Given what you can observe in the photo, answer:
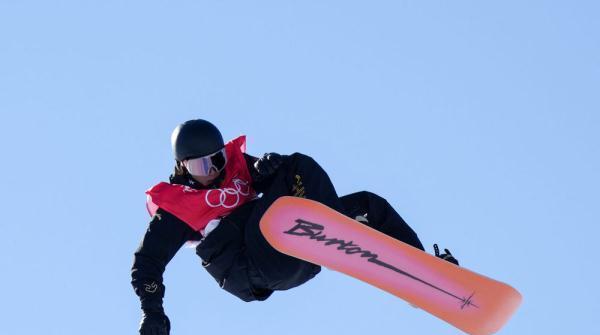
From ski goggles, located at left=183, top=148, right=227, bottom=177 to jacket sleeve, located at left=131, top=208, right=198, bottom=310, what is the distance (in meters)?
0.38

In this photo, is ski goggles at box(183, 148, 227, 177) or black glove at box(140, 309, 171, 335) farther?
ski goggles at box(183, 148, 227, 177)

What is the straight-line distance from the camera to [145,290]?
9180 millimetres

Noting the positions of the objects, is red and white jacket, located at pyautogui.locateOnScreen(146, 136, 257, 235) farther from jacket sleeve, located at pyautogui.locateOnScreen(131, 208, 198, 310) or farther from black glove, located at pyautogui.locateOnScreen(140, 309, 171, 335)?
black glove, located at pyautogui.locateOnScreen(140, 309, 171, 335)

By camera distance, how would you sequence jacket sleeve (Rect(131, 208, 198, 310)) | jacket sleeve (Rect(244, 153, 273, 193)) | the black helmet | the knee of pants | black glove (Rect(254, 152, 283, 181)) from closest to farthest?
jacket sleeve (Rect(131, 208, 198, 310))
black glove (Rect(254, 152, 283, 181))
the black helmet
jacket sleeve (Rect(244, 153, 273, 193))
the knee of pants

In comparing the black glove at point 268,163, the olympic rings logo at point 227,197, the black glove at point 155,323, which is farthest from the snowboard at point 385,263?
the black glove at point 155,323

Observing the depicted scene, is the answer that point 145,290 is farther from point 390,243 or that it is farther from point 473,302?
point 473,302

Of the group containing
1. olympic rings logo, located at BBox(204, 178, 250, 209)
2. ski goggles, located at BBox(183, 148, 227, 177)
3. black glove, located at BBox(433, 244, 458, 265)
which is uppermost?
ski goggles, located at BBox(183, 148, 227, 177)

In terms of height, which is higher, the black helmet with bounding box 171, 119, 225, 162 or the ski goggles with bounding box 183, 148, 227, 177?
the black helmet with bounding box 171, 119, 225, 162

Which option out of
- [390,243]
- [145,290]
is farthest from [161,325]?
[390,243]

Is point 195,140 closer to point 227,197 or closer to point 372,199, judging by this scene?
point 227,197

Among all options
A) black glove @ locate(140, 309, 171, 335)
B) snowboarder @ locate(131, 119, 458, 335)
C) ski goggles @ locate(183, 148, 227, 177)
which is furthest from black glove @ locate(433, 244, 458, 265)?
black glove @ locate(140, 309, 171, 335)

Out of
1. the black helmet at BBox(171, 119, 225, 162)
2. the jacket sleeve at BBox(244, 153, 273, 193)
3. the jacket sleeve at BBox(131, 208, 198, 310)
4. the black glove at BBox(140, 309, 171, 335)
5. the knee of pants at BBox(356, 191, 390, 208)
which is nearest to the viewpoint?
the black glove at BBox(140, 309, 171, 335)

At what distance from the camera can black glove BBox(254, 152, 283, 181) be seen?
932 cm

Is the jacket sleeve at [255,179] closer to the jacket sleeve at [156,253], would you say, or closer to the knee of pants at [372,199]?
the jacket sleeve at [156,253]
